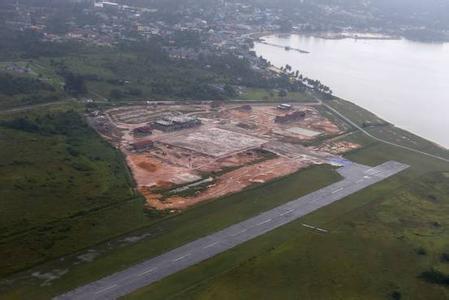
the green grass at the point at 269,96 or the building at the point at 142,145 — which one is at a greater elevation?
the building at the point at 142,145

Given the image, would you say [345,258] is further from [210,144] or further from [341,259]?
[210,144]

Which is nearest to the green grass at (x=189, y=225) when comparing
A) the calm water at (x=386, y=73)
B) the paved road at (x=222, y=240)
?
the paved road at (x=222, y=240)

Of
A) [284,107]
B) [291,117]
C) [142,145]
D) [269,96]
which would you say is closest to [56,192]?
[142,145]

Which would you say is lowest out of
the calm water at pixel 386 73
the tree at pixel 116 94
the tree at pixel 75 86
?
the calm water at pixel 386 73

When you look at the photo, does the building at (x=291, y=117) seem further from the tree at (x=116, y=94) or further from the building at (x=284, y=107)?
the tree at (x=116, y=94)

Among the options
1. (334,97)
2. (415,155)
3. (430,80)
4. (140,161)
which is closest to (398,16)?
(430,80)

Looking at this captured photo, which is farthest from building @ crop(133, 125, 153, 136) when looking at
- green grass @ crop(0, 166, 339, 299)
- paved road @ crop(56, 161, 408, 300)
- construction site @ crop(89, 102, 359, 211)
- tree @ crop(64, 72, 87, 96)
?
paved road @ crop(56, 161, 408, 300)

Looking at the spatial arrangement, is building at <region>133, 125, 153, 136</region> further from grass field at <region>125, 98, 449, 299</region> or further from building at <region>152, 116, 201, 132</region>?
grass field at <region>125, 98, 449, 299</region>
